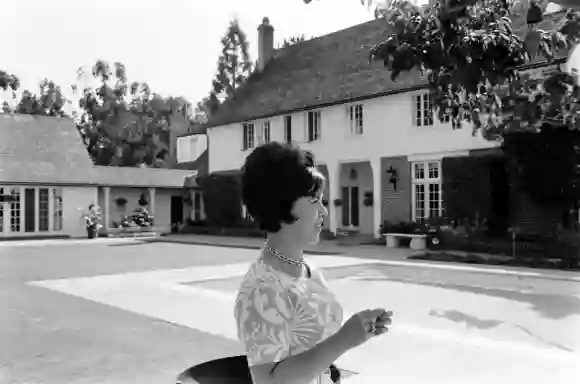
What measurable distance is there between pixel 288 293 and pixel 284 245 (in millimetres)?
179

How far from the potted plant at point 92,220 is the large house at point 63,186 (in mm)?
610

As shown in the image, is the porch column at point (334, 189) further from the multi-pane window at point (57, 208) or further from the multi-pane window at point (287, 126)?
the multi-pane window at point (57, 208)

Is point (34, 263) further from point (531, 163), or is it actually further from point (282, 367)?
point (282, 367)

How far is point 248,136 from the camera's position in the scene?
101ft

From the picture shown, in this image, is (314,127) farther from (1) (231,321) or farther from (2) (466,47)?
(2) (466,47)

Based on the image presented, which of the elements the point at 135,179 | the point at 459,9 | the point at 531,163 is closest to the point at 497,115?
the point at 459,9

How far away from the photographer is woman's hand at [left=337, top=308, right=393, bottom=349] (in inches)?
66.2

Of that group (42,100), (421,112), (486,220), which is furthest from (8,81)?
(486,220)

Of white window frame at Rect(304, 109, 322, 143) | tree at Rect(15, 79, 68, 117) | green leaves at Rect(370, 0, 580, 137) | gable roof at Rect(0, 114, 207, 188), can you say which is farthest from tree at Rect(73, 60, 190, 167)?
green leaves at Rect(370, 0, 580, 137)

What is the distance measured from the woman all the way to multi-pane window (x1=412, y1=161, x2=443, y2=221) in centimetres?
2037

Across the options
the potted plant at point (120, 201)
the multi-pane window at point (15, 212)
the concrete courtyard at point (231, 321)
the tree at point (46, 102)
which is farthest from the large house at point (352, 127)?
the tree at point (46, 102)

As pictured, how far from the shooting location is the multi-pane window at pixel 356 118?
25.0 metres

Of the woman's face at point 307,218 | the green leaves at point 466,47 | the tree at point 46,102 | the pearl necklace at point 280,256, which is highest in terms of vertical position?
the tree at point 46,102

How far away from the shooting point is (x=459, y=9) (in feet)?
6.98
